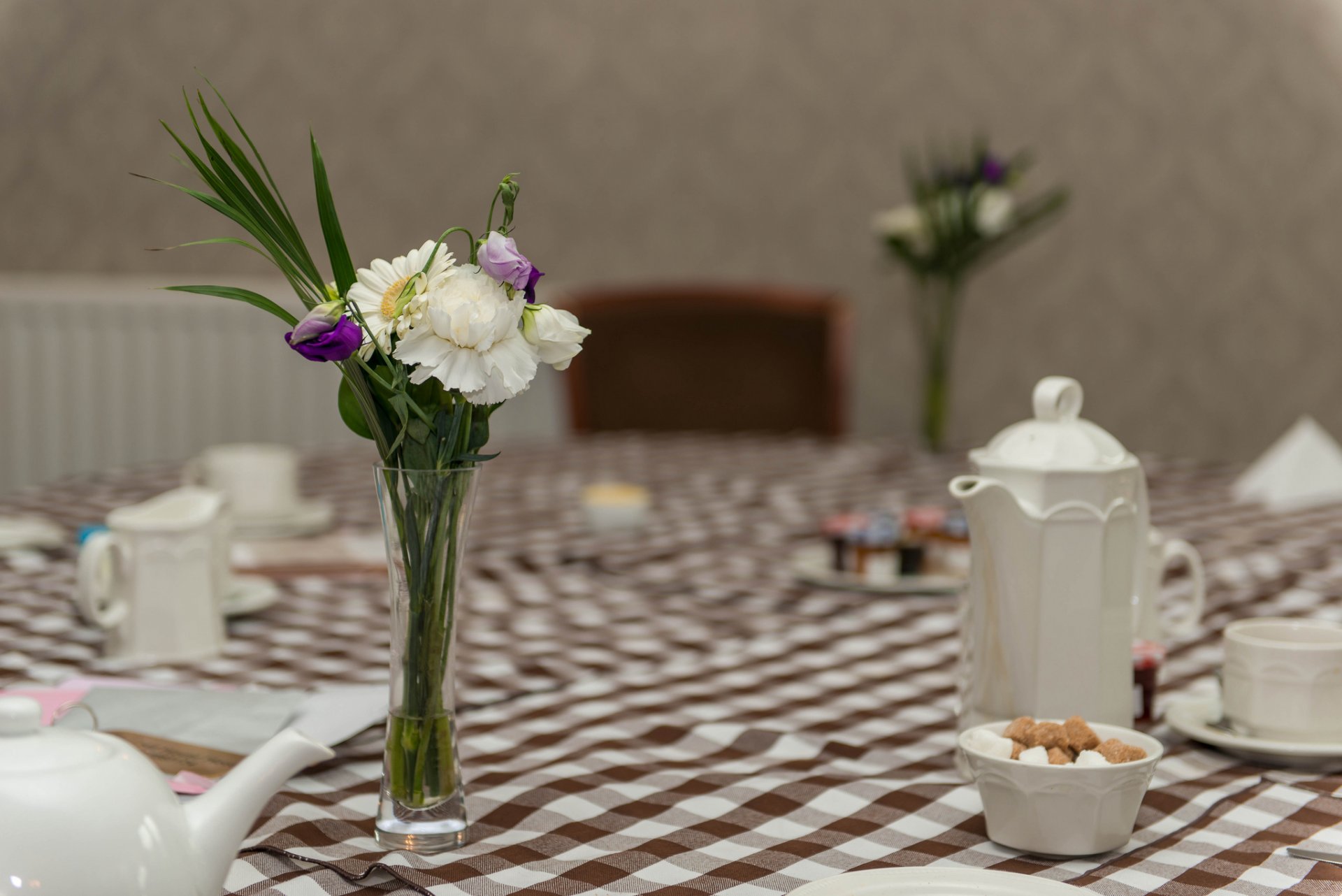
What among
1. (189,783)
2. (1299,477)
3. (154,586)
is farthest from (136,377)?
(189,783)

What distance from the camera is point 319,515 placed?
5.71 feet

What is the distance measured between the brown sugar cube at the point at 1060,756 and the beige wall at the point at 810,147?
9.59ft

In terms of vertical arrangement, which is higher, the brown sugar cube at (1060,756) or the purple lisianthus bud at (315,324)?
the purple lisianthus bud at (315,324)

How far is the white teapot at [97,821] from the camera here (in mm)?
533

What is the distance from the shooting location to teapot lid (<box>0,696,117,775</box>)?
55 centimetres

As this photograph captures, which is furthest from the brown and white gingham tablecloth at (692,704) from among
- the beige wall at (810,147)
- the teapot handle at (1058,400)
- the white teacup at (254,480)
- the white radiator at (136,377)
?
the beige wall at (810,147)

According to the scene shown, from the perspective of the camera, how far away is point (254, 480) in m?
1.70

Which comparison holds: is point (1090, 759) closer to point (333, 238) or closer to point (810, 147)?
point (333, 238)

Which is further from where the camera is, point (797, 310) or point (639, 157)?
point (639, 157)

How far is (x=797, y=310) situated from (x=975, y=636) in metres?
2.27

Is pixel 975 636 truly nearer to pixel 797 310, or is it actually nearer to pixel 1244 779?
pixel 1244 779

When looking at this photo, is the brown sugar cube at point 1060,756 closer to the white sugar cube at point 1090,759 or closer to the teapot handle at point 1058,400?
the white sugar cube at point 1090,759

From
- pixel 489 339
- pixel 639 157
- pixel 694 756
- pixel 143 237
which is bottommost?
pixel 694 756

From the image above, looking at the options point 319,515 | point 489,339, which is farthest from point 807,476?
point 489,339
